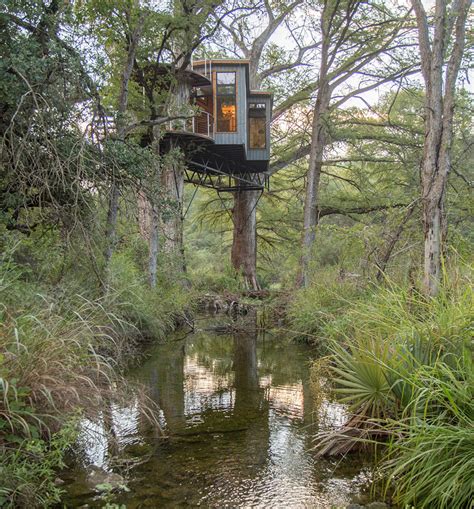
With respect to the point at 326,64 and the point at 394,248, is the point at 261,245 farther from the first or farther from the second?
the point at 394,248

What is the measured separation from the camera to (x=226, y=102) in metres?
18.4

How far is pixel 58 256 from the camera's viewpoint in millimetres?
7355

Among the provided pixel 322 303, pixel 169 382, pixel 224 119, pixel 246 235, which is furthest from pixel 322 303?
pixel 246 235

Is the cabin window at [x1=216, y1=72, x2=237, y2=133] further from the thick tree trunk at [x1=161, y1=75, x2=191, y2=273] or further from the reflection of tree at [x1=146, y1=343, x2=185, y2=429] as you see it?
the reflection of tree at [x1=146, y1=343, x2=185, y2=429]

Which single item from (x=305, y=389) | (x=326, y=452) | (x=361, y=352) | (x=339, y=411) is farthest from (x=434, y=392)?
(x=305, y=389)

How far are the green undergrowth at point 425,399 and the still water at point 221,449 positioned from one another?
580 millimetres

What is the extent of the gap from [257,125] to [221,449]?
17.0 meters

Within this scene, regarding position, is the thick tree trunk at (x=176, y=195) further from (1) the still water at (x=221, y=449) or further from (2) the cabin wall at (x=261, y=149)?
(1) the still water at (x=221, y=449)

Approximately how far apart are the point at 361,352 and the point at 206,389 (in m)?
3.65

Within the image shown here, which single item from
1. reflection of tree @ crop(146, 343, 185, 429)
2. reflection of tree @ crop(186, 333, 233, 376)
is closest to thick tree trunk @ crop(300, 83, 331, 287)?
reflection of tree @ crop(186, 333, 233, 376)

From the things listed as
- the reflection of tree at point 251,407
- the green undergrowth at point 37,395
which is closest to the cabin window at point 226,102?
the reflection of tree at point 251,407

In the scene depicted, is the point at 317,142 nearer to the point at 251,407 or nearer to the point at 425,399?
the point at 251,407

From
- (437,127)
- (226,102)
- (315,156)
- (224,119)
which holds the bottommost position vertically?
(437,127)

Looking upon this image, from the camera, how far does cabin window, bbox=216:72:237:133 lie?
18.2 meters
